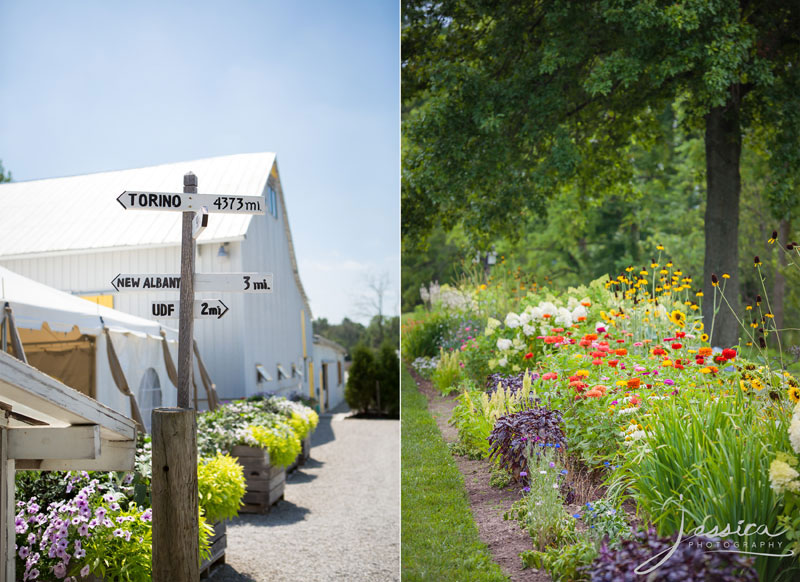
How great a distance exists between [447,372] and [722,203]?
1.66 metres

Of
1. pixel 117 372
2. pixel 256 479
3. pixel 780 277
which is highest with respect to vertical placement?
pixel 780 277

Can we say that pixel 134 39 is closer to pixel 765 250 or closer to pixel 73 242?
pixel 73 242

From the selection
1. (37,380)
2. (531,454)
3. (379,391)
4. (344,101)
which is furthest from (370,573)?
(344,101)

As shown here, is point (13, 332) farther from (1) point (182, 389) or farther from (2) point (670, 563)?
(2) point (670, 563)

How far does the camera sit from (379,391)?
19.5 metres

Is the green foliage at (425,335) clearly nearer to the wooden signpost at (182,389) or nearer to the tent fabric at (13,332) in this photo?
the wooden signpost at (182,389)

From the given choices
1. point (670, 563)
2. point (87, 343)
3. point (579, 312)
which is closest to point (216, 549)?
point (87, 343)

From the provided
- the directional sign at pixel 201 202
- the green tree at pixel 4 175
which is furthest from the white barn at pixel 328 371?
the directional sign at pixel 201 202

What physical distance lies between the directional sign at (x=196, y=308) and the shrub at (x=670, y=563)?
214 centimetres

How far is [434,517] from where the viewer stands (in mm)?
3125

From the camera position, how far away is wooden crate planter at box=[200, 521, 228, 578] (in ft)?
16.0

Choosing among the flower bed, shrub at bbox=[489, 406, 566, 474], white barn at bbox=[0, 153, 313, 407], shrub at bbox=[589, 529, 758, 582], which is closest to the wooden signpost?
the flower bed

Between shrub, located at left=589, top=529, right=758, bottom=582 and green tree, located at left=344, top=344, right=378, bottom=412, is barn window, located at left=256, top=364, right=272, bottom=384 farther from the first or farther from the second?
shrub, located at left=589, top=529, right=758, bottom=582

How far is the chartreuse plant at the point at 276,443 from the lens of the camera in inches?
278
